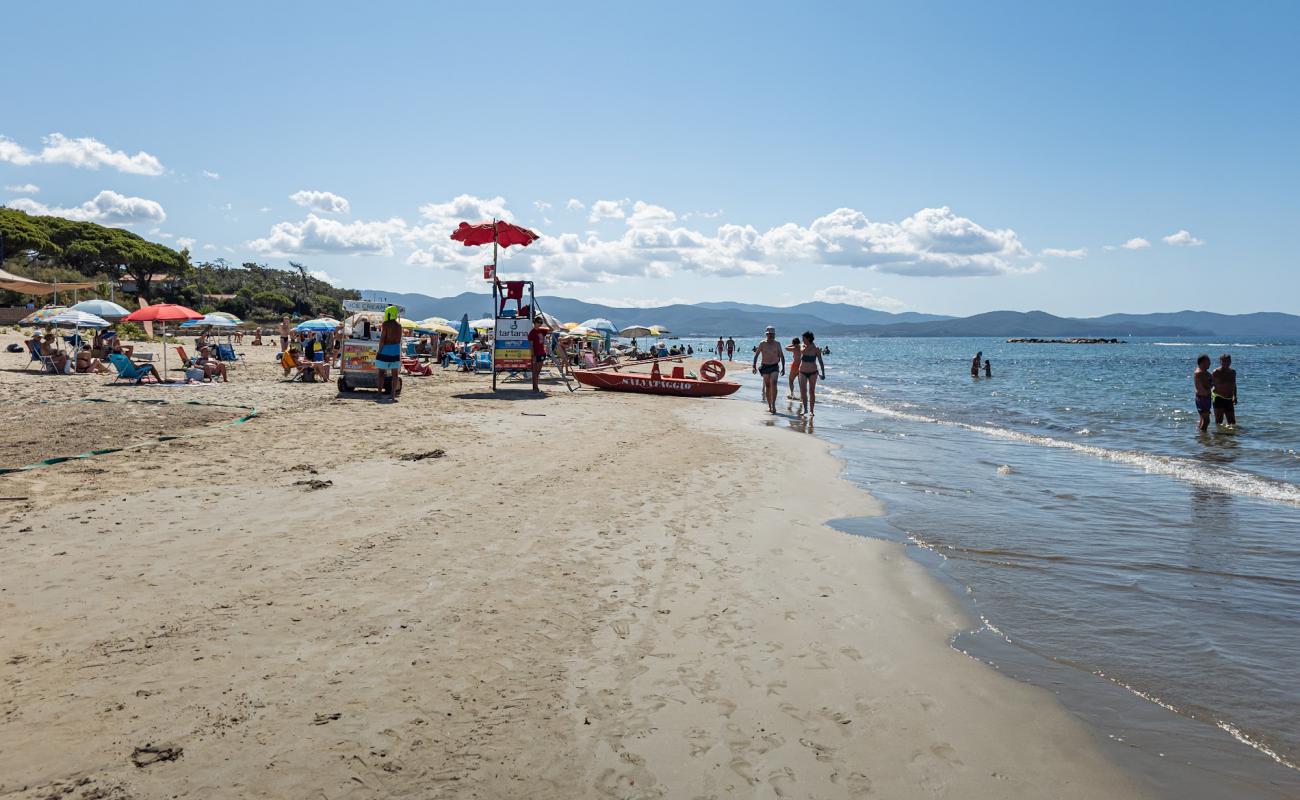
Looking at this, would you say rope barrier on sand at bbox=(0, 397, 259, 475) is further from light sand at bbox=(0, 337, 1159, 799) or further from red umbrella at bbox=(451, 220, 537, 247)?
red umbrella at bbox=(451, 220, 537, 247)

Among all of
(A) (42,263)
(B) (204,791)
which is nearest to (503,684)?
(B) (204,791)

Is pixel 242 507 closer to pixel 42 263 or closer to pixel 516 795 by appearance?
A: pixel 516 795

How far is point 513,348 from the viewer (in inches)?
661

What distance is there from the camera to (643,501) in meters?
6.56

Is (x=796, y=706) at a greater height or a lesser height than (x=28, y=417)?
lesser

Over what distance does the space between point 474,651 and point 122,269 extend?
70886mm

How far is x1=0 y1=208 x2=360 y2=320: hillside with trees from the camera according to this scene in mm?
48500

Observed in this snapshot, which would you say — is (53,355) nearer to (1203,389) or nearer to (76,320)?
(76,320)

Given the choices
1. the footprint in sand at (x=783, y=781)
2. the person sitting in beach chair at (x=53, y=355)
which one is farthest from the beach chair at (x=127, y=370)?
the footprint in sand at (x=783, y=781)

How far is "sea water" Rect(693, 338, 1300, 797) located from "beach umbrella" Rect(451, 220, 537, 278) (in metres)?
7.51

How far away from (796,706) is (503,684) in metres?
1.27

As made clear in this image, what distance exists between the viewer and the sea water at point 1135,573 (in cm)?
309

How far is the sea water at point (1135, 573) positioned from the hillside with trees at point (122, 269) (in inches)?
1953

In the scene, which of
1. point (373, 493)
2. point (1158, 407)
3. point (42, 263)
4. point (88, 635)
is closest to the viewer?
point (88, 635)
